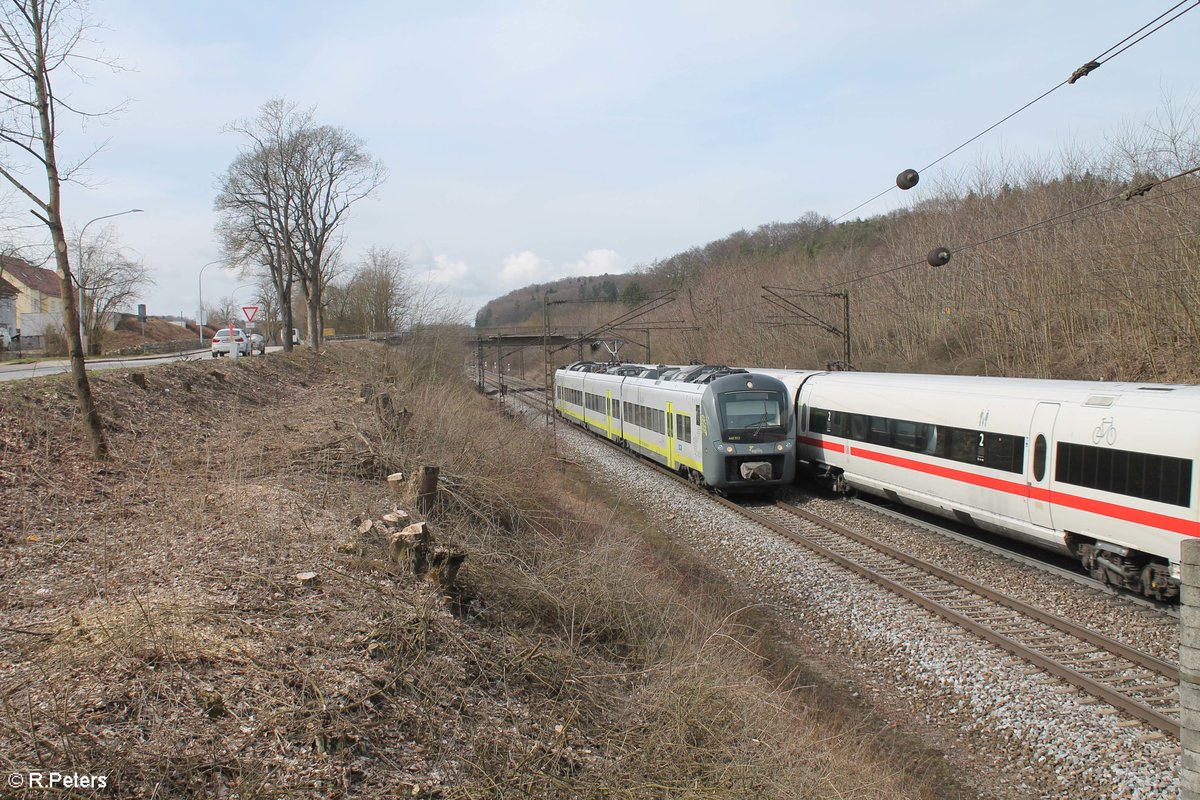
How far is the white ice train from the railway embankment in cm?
418

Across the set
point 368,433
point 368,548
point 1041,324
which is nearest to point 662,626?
point 368,548

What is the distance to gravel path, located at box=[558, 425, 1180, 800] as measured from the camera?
632cm

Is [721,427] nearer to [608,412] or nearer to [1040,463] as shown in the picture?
[1040,463]

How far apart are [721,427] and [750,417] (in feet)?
2.22

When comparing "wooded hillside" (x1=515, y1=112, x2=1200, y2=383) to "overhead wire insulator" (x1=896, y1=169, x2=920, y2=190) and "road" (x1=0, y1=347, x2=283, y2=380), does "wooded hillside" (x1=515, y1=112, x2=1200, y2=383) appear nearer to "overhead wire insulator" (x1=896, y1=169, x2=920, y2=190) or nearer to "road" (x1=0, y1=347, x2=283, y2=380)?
"overhead wire insulator" (x1=896, y1=169, x2=920, y2=190)

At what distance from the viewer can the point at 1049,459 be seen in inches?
424

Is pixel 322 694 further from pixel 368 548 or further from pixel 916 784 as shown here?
pixel 916 784

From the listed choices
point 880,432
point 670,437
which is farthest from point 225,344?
point 880,432

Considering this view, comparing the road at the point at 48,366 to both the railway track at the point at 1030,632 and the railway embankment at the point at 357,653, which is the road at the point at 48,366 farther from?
the railway track at the point at 1030,632

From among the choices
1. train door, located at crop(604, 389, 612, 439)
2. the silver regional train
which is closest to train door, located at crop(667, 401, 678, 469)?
the silver regional train

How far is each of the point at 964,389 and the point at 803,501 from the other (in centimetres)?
515

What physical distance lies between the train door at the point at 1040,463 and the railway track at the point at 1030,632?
1481 millimetres

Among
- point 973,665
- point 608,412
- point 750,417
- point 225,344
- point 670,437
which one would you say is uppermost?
point 225,344

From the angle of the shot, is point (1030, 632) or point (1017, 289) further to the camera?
point (1017, 289)
